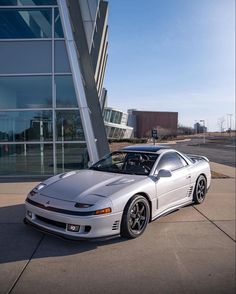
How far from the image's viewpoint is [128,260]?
3740 mm

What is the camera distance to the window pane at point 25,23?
1030cm

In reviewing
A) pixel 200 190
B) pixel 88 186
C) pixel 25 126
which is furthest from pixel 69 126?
pixel 88 186

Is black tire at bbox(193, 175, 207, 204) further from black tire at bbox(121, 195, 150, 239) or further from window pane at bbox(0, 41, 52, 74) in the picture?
window pane at bbox(0, 41, 52, 74)

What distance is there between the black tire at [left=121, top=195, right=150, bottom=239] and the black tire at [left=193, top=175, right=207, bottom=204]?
193 centimetres

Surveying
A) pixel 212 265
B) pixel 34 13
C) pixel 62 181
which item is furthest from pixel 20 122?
pixel 212 265

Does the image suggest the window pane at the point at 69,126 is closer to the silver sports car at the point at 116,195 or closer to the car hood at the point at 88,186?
the silver sports car at the point at 116,195

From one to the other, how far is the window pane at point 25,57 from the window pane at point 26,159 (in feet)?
8.19

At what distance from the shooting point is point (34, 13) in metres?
10.6

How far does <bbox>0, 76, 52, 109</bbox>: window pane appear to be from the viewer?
1009 cm

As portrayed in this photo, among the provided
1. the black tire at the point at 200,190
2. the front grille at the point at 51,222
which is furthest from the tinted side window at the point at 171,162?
the front grille at the point at 51,222

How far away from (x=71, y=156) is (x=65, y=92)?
2.12m

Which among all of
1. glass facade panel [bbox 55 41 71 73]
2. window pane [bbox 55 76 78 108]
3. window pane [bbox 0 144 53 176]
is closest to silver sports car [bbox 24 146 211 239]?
window pane [bbox 55 76 78 108]

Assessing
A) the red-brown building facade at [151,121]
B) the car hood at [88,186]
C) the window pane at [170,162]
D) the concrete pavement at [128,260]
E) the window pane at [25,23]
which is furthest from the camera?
the red-brown building facade at [151,121]

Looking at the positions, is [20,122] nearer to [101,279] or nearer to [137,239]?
[137,239]
